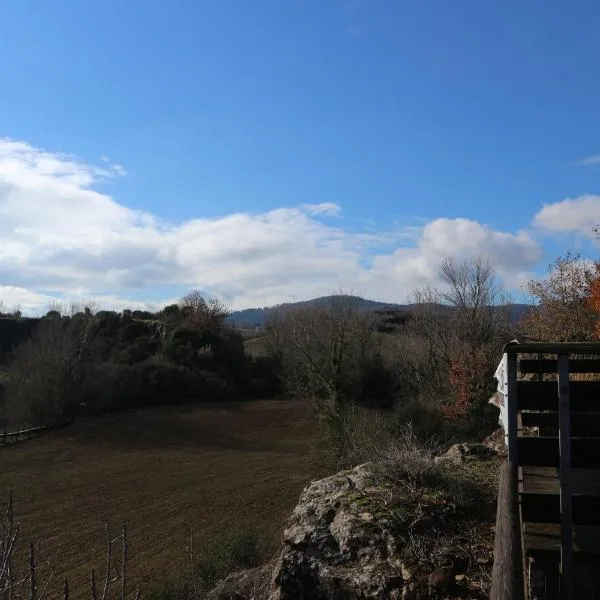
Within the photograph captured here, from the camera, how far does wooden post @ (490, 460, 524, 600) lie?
229 centimetres

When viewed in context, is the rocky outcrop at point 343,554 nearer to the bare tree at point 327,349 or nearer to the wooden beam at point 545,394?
the wooden beam at point 545,394

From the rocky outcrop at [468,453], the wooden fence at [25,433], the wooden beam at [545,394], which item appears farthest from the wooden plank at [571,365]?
the wooden fence at [25,433]

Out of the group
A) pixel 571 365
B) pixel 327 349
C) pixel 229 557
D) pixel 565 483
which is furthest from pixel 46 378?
pixel 565 483

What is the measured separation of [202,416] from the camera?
51.3 meters

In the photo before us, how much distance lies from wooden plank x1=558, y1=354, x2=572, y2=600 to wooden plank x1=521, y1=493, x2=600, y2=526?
0.14 m

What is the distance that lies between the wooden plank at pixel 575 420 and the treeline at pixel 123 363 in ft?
151

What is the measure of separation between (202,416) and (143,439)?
8573mm

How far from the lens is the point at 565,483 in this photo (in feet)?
13.4

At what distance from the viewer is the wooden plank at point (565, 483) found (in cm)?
397

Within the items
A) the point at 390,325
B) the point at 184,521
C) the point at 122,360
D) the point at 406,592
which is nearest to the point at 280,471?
the point at 184,521

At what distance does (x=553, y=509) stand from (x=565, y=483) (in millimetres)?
353

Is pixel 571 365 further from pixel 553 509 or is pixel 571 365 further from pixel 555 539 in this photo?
pixel 555 539

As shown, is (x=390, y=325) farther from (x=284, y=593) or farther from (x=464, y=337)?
(x=284, y=593)

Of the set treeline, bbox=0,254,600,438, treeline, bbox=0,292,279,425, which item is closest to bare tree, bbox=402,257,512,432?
treeline, bbox=0,254,600,438
